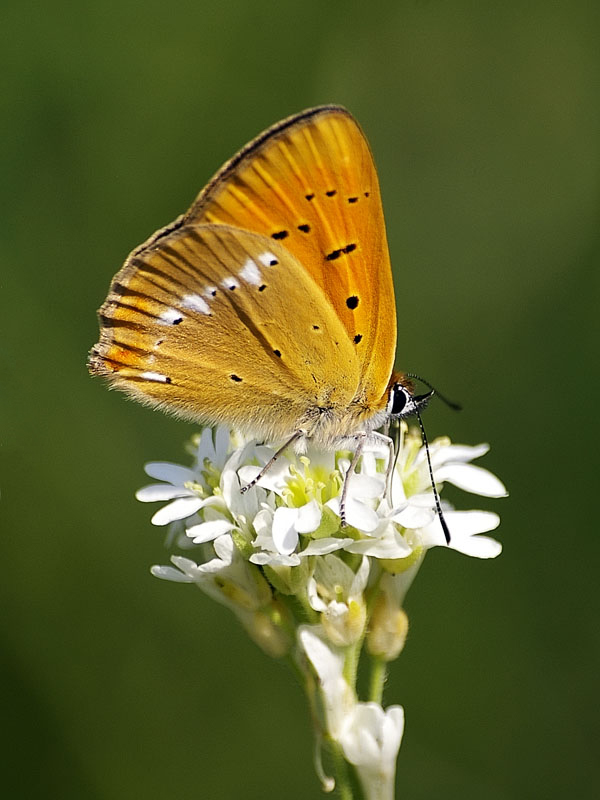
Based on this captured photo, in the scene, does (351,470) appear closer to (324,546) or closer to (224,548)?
(324,546)

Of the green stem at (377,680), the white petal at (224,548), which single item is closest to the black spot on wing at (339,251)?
the white petal at (224,548)

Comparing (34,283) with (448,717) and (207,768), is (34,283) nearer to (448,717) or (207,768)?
(207,768)

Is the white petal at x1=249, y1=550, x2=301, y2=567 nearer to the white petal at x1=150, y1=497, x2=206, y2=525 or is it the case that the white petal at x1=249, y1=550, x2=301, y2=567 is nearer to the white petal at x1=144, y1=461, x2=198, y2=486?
the white petal at x1=150, y1=497, x2=206, y2=525

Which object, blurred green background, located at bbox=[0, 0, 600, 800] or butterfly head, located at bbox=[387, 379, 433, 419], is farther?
blurred green background, located at bbox=[0, 0, 600, 800]

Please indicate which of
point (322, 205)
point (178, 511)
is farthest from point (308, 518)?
point (322, 205)

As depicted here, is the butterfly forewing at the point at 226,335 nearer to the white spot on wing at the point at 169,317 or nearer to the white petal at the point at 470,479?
the white spot on wing at the point at 169,317

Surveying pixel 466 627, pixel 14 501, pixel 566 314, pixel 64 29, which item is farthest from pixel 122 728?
pixel 64 29

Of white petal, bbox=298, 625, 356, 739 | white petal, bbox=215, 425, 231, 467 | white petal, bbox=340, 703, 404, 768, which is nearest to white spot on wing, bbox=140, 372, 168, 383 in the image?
white petal, bbox=215, 425, 231, 467
